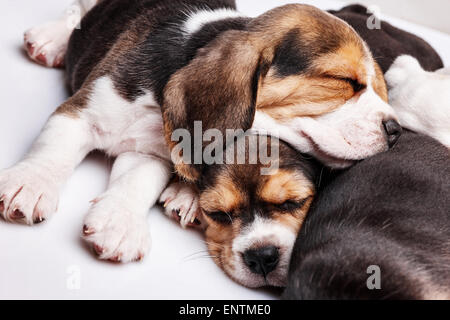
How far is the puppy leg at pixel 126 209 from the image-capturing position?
255 centimetres

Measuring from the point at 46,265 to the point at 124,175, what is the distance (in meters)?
0.71

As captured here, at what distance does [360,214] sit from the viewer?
7.84 ft

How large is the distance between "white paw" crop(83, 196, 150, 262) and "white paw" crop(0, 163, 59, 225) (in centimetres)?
21

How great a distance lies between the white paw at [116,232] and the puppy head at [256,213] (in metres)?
0.33

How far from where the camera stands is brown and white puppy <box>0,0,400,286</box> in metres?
2.69

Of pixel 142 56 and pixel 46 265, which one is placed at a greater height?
pixel 142 56

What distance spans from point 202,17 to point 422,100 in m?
1.33

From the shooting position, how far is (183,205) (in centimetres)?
291

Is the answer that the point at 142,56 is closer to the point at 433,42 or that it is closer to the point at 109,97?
the point at 109,97

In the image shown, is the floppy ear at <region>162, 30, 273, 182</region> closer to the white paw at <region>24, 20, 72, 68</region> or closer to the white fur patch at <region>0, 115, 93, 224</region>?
the white fur patch at <region>0, 115, 93, 224</region>

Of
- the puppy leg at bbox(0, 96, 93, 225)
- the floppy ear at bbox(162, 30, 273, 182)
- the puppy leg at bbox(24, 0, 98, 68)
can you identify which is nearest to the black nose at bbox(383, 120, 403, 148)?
the floppy ear at bbox(162, 30, 273, 182)

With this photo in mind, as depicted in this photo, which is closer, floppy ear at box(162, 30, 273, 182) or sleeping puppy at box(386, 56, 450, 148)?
floppy ear at box(162, 30, 273, 182)
